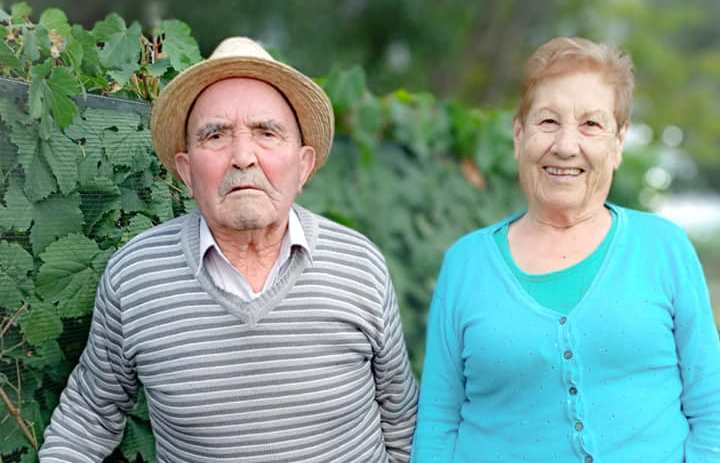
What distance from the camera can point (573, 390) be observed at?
2.28 m

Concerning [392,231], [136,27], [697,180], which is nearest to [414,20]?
[392,231]

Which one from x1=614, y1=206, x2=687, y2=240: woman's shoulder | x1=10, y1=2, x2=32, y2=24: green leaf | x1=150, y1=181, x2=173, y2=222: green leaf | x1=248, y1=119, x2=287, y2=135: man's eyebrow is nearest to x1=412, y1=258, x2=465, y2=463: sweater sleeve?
x1=614, y1=206, x2=687, y2=240: woman's shoulder

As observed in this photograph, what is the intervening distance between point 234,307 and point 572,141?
3.02ft

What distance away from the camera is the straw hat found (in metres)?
2.30

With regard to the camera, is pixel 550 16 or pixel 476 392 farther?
pixel 550 16

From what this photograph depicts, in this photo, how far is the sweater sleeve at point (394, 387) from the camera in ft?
8.35

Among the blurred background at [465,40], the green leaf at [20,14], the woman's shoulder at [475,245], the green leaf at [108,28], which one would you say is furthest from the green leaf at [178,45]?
the blurred background at [465,40]

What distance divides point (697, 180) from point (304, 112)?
33125 mm

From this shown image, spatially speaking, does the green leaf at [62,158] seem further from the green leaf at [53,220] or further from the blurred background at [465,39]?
the blurred background at [465,39]

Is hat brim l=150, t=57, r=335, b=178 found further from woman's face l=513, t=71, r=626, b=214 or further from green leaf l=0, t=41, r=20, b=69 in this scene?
woman's face l=513, t=71, r=626, b=214

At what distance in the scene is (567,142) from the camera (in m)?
2.36

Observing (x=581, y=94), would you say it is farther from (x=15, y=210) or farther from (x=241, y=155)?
(x=15, y=210)

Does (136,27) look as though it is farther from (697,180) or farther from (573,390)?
(697,180)

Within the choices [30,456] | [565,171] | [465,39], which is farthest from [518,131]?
[465,39]
